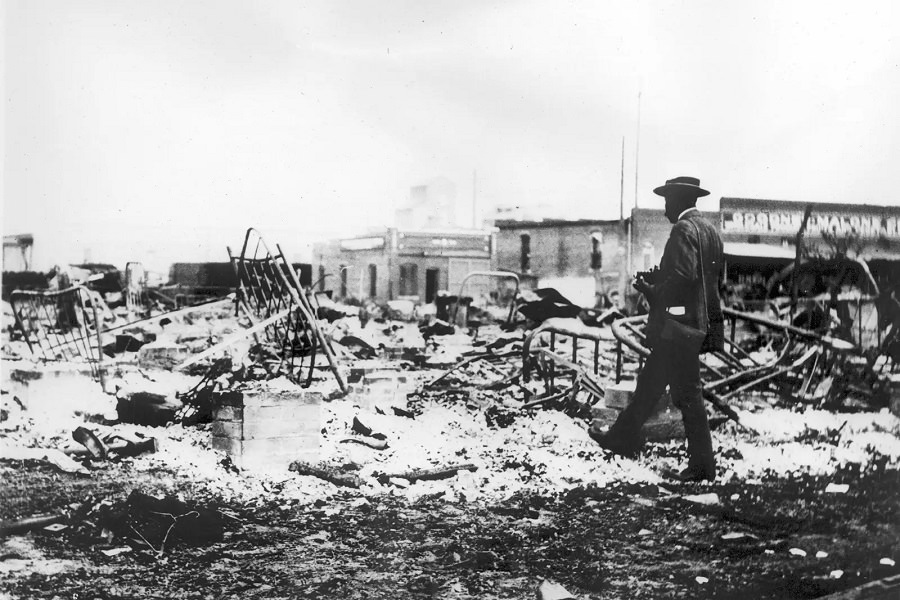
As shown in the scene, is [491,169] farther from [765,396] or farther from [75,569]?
[75,569]

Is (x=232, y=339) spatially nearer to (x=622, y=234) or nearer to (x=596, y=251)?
(x=596, y=251)

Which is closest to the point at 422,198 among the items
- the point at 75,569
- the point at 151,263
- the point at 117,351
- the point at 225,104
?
the point at 225,104

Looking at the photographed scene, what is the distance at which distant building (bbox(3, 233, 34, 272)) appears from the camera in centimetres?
237

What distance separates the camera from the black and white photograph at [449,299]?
2441mm

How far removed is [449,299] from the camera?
9.38ft

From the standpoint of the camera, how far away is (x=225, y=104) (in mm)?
2623

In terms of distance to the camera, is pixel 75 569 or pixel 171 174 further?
pixel 171 174

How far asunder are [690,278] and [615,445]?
0.78 meters

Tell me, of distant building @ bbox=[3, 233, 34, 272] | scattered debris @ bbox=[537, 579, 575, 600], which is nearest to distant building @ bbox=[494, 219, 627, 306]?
scattered debris @ bbox=[537, 579, 575, 600]

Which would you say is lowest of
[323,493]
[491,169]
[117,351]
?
[323,493]

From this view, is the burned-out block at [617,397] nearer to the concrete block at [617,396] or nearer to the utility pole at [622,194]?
the concrete block at [617,396]

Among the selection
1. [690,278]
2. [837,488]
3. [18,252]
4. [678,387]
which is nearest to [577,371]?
[678,387]

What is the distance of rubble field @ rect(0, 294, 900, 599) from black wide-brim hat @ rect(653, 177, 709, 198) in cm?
71

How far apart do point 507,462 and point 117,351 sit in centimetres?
151
